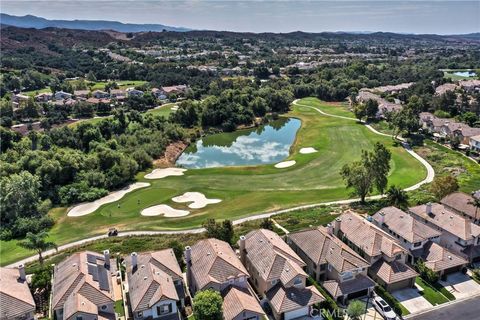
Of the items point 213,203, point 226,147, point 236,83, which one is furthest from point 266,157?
point 236,83

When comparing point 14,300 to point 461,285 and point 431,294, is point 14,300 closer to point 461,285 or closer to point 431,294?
point 431,294

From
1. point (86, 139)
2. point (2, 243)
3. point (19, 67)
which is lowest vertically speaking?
point (2, 243)

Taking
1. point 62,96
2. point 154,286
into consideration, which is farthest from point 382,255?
point 62,96

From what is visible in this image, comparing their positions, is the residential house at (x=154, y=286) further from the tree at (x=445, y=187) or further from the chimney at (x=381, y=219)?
the tree at (x=445, y=187)

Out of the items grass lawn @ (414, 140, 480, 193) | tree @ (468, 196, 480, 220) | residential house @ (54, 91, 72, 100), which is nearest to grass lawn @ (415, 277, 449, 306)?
tree @ (468, 196, 480, 220)

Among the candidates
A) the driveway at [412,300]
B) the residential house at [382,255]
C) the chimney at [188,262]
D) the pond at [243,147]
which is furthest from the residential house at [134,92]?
the driveway at [412,300]

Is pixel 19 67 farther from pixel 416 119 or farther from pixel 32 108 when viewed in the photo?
pixel 416 119

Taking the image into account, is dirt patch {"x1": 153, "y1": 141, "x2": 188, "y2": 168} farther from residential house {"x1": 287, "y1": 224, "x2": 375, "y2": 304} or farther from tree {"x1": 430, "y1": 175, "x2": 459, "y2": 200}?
tree {"x1": 430, "y1": 175, "x2": 459, "y2": 200}
